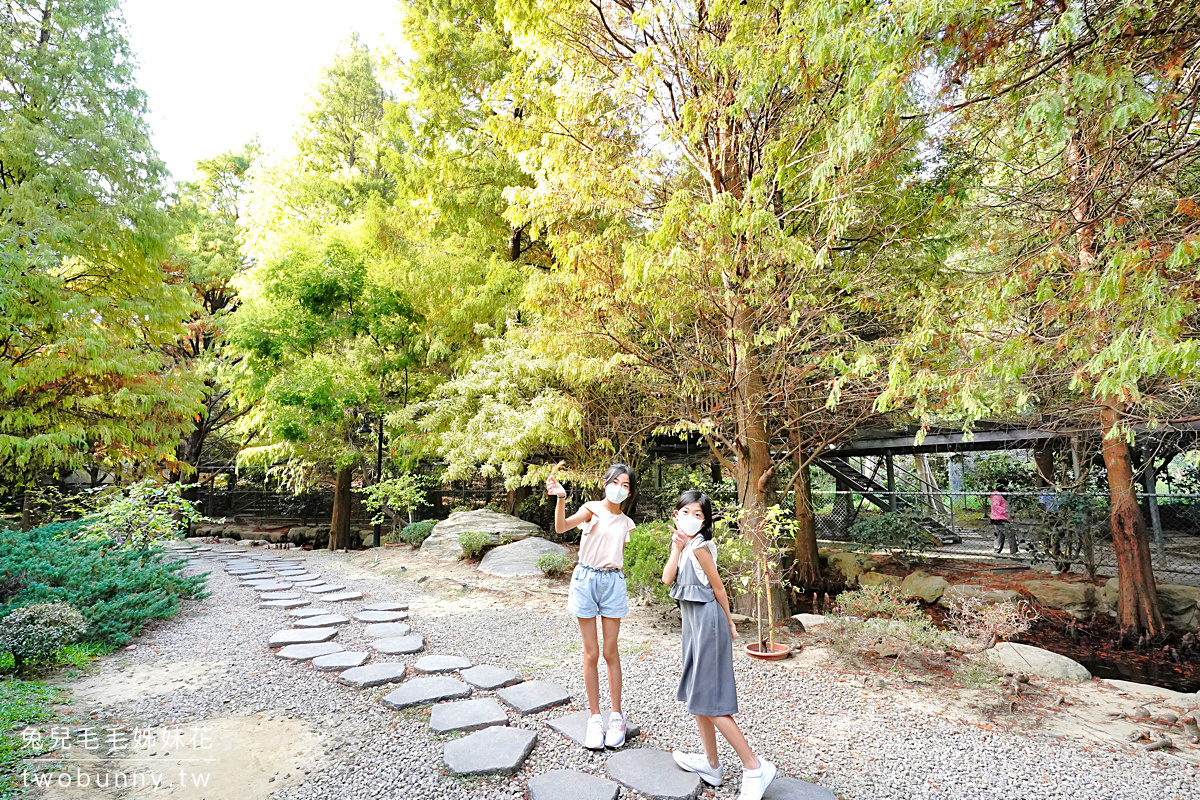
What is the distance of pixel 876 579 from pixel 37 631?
356 inches

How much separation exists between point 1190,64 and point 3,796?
18.4 feet

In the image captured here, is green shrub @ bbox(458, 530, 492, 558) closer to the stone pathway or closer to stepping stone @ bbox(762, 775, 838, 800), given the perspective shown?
the stone pathway

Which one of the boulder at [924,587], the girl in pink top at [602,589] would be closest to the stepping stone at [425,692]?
the girl in pink top at [602,589]

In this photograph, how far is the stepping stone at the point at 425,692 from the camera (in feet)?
10.5

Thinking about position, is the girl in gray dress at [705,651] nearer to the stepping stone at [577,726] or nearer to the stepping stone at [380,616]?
the stepping stone at [577,726]

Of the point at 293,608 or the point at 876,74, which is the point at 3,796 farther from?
the point at 876,74

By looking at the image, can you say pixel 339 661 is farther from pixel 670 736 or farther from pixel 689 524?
pixel 689 524

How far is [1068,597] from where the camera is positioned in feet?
23.5

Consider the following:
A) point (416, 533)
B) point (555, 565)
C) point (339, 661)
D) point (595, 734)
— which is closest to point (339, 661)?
point (339, 661)

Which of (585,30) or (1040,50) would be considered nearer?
(1040,50)

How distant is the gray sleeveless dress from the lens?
2289 millimetres

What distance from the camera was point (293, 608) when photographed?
579 cm

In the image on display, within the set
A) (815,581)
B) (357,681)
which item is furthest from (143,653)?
(815,581)

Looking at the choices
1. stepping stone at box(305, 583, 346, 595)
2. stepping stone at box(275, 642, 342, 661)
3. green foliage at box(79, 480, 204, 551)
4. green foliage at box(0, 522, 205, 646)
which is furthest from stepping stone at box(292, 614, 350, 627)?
green foliage at box(79, 480, 204, 551)
